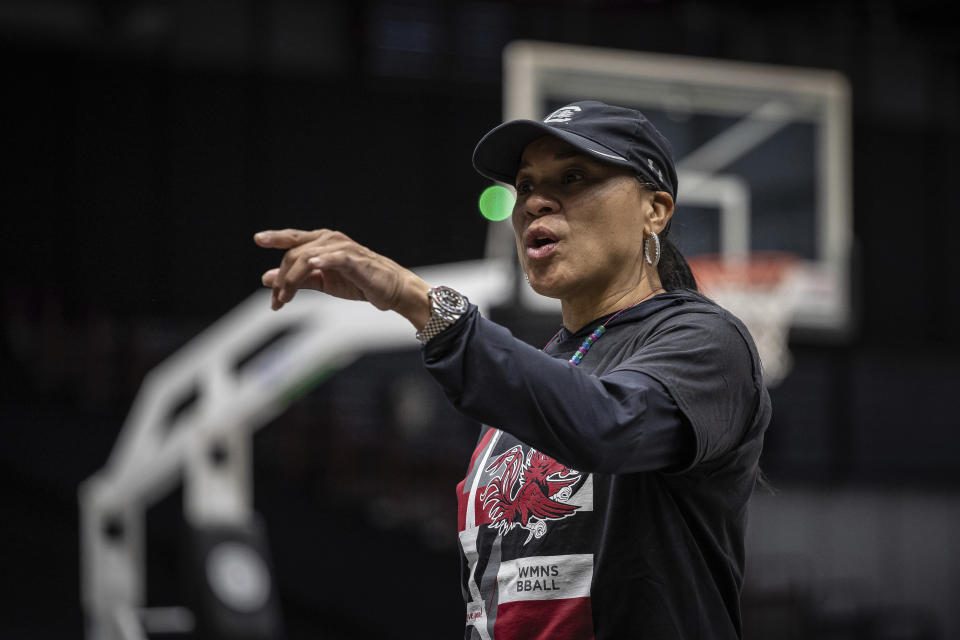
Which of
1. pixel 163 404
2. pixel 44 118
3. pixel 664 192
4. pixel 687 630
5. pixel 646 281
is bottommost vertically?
pixel 163 404

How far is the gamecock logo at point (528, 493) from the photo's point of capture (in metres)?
1.42

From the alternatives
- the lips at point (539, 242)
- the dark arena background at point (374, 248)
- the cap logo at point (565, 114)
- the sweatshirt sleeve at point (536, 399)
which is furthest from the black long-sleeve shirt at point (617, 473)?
the dark arena background at point (374, 248)

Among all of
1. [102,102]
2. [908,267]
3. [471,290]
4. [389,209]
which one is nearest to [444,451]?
[389,209]

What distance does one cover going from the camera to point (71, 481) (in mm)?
10539

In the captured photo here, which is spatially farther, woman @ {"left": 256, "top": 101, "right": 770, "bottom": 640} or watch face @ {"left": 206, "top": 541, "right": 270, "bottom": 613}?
watch face @ {"left": 206, "top": 541, "right": 270, "bottom": 613}

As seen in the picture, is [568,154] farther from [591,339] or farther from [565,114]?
[591,339]

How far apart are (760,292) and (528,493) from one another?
5.40m

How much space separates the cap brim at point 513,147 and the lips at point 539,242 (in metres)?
0.11

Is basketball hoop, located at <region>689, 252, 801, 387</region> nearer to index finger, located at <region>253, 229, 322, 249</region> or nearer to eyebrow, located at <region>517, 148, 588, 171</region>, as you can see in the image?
eyebrow, located at <region>517, 148, 588, 171</region>

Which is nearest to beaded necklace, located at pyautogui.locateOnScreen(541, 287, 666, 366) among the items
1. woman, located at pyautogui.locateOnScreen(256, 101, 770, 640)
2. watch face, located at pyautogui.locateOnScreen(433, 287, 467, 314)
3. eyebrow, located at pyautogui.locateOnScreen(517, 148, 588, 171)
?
woman, located at pyautogui.locateOnScreen(256, 101, 770, 640)

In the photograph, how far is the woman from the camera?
3.96ft

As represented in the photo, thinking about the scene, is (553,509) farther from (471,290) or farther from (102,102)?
(102,102)

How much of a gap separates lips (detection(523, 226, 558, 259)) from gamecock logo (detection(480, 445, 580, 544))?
25 centimetres

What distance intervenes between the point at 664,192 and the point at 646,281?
12 centimetres
